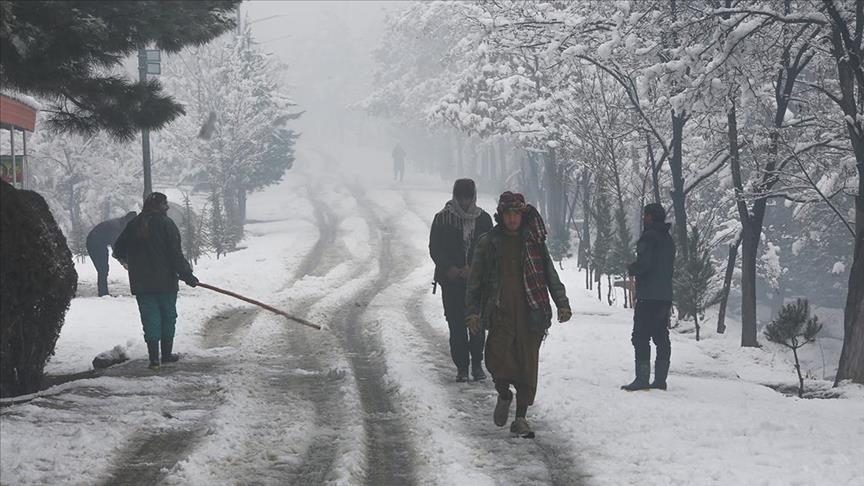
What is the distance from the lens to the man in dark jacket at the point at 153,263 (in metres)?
10.2

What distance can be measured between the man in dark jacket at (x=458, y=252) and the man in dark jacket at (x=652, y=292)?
1594 mm

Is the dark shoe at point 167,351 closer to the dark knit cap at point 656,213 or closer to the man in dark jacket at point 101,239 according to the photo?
the dark knit cap at point 656,213

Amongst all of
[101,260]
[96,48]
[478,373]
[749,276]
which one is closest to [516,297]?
[478,373]

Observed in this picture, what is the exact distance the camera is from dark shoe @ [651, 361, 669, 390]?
32.0 ft

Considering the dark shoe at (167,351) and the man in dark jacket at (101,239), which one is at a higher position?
the man in dark jacket at (101,239)

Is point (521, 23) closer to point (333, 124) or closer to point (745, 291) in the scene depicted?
point (745, 291)

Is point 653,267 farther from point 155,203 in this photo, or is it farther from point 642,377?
point 155,203

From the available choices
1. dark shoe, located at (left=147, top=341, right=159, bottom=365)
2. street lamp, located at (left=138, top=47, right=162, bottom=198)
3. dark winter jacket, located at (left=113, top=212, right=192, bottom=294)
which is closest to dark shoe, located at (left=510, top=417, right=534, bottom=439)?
dark winter jacket, located at (left=113, top=212, right=192, bottom=294)

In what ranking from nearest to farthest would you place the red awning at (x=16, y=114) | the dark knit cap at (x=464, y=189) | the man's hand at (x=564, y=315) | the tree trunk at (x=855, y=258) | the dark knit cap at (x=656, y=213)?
the man's hand at (x=564, y=315) → the dark knit cap at (x=464, y=189) → the dark knit cap at (x=656, y=213) → the tree trunk at (x=855, y=258) → the red awning at (x=16, y=114)

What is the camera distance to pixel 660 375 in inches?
386

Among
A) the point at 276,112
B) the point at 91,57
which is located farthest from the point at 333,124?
the point at 91,57

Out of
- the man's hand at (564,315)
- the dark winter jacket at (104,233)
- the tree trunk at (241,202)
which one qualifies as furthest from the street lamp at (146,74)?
the tree trunk at (241,202)

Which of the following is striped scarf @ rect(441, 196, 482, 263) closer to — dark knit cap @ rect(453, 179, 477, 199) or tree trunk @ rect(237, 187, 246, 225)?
dark knit cap @ rect(453, 179, 477, 199)

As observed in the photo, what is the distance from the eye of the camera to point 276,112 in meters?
48.1
